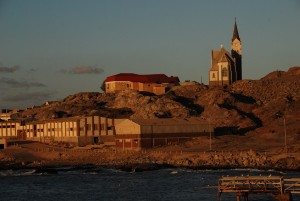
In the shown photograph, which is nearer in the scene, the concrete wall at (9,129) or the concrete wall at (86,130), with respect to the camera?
the concrete wall at (86,130)

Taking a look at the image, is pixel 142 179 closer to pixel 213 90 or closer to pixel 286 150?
pixel 286 150

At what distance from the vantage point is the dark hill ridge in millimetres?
149750

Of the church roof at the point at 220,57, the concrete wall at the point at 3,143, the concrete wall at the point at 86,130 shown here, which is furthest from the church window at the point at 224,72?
the concrete wall at the point at 3,143

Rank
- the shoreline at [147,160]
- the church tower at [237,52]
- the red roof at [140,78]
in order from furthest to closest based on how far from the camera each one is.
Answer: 1. the red roof at [140,78]
2. the church tower at [237,52]
3. the shoreline at [147,160]

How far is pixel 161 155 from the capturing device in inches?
4564

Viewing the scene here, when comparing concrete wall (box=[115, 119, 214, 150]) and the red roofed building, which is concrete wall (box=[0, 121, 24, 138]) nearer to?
the red roofed building

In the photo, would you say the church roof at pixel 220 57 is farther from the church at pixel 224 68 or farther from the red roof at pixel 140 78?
the red roof at pixel 140 78

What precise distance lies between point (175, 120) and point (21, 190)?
54654 mm

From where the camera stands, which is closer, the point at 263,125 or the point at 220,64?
the point at 263,125

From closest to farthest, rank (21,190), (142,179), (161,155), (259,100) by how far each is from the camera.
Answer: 1. (21,190)
2. (142,179)
3. (161,155)
4. (259,100)

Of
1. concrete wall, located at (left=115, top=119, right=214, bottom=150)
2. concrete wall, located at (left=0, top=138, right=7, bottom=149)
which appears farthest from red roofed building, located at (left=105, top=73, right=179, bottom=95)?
concrete wall, located at (left=115, top=119, right=214, bottom=150)

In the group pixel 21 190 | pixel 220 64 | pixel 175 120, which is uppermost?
pixel 220 64

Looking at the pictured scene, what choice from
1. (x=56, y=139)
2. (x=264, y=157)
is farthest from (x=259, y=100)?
(x=264, y=157)

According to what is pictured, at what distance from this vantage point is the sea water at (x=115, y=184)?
74.4 meters
